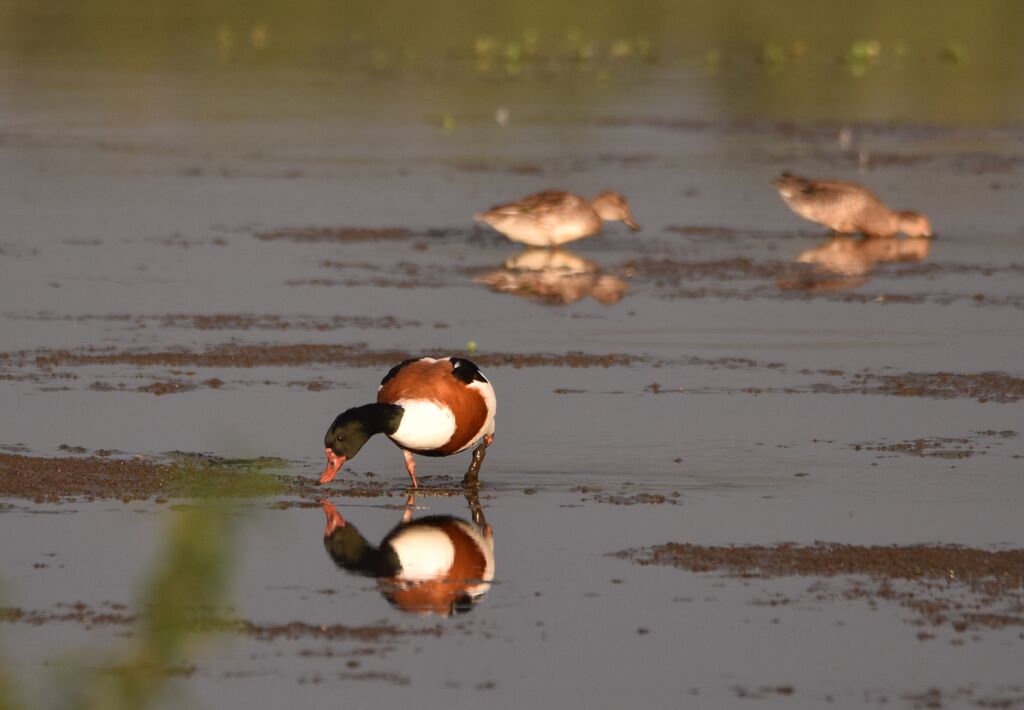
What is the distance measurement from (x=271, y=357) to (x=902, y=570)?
619 cm

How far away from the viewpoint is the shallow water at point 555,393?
8.29 meters

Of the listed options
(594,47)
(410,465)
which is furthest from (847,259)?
(594,47)

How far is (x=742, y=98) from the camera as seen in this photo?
121 feet

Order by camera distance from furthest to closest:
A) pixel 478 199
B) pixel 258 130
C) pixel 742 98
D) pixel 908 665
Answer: pixel 742 98 < pixel 258 130 < pixel 478 199 < pixel 908 665

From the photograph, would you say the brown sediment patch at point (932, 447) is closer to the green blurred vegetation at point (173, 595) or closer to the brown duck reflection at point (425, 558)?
the brown duck reflection at point (425, 558)

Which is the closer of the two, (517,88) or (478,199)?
(478,199)

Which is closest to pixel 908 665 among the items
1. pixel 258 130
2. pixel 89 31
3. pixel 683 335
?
pixel 683 335

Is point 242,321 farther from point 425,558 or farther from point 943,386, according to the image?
point 425,558

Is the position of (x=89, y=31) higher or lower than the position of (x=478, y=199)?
higher

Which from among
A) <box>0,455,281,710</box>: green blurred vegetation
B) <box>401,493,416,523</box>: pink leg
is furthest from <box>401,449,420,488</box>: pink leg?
<box>0,455,281,710</box>: green blurred vegetation

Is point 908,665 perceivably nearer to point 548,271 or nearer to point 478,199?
point 548,271

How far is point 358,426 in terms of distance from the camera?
10.4 metres

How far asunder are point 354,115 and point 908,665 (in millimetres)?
26761

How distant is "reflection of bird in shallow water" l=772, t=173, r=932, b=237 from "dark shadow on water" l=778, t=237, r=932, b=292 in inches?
5.0
